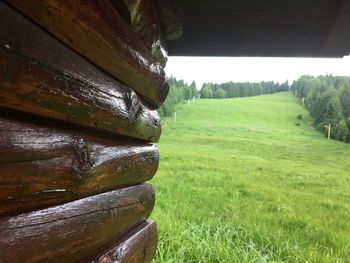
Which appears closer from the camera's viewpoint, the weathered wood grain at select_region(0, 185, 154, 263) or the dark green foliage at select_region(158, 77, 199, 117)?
the weathered wood grain at select_region(0, 185, 154, 263)

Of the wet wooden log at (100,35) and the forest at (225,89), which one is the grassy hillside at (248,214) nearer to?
the wet wooden log at (100,35)

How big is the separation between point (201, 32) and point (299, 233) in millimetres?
5019

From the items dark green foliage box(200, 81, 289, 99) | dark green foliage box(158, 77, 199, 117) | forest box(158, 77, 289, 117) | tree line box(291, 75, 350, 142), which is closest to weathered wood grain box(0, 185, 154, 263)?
tree line box(291, 75, 350, 142)

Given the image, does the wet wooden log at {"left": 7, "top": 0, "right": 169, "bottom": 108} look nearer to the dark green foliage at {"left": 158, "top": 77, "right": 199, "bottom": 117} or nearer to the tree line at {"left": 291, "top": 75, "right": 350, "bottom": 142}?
the tree line at {"left": 291, "top": 75, "right": 350, "bottom": 142}

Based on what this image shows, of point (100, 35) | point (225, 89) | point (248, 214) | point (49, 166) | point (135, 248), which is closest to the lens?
point (49, 166)

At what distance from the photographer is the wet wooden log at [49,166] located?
1113mm

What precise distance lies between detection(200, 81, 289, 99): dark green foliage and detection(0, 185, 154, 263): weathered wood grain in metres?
103

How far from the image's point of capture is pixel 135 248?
2111mm

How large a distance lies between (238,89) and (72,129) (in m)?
121

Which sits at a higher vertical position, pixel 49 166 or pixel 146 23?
pixel 146 23

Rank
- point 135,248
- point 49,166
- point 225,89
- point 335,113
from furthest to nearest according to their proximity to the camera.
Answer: point 225,89 → point 335,113 → point 135,248 → point 49,166

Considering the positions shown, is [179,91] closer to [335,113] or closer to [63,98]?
[335,113]

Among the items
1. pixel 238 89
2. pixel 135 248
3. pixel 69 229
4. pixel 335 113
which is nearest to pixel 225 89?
pixel 238 89

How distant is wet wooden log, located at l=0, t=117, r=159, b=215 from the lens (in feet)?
3.65
